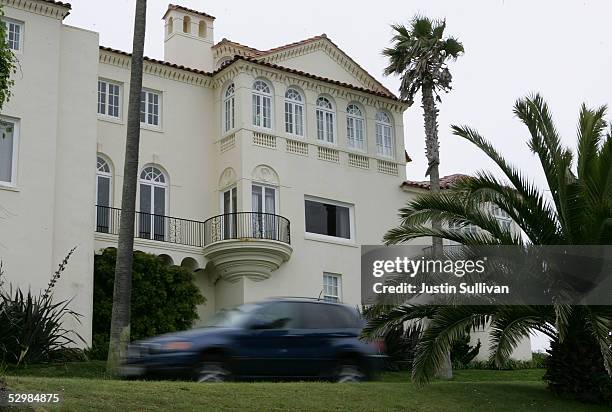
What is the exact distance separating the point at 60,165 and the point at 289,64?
30.6ft

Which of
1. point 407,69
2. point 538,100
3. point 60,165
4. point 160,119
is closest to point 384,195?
point 407,69

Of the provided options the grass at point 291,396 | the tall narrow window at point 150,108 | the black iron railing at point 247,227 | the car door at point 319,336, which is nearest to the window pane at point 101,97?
the tall narrow window at point 150,108

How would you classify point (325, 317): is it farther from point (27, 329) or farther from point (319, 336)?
point (27, 329)

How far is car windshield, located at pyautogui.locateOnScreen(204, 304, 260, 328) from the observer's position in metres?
17.8

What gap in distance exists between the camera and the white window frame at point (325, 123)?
32.6m

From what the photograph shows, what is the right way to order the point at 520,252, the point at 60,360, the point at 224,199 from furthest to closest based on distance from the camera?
the point at 224,199, the point at 60,360, the point at 520,252

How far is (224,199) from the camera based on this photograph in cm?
3086

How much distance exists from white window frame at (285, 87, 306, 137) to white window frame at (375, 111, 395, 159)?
3132 millimetres

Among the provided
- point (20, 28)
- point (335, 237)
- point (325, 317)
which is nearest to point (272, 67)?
point (335, 237)

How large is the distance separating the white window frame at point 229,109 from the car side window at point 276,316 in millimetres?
13183

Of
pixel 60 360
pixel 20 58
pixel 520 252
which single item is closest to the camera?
pixel 520 252

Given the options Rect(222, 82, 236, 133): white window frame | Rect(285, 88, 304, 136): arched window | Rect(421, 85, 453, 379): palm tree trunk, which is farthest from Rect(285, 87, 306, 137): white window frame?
Rect(421, 85, 453, 379): palm tree trunk

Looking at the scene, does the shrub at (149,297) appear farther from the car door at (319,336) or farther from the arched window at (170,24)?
the arched window at (170,24)

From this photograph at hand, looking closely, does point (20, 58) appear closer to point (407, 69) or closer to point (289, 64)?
point (289, 64)
